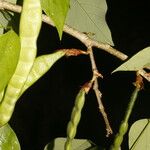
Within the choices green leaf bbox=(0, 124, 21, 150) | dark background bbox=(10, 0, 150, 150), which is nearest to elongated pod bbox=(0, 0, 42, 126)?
green leaf bbox=(0, 124, 21, 150)

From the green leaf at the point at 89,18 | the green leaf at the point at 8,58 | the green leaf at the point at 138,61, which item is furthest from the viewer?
the green leaf at the point at 89,18

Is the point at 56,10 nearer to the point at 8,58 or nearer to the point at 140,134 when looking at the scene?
the point at 8,58

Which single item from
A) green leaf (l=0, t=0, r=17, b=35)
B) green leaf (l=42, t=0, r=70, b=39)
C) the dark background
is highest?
green leaf (l=42, t=0, r=70, b=39)

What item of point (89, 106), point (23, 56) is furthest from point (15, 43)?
point (89, 106)

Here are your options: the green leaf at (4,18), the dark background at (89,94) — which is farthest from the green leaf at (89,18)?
the dark background at (89,94)

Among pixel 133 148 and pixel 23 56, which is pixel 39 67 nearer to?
pixel 23 56

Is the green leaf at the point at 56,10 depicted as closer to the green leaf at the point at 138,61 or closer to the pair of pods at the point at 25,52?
the pair of pods at the point at 25,52

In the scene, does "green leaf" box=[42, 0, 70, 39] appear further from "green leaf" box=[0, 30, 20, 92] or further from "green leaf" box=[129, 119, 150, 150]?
"green leaf" box=[129, 119, 150, 150]
